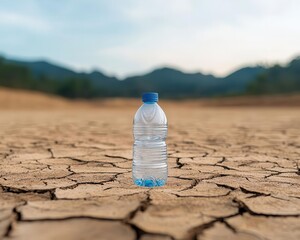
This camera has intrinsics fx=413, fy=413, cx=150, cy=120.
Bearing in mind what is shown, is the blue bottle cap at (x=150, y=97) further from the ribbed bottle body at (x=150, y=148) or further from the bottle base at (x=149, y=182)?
the bottle base at (x=149, y=182)

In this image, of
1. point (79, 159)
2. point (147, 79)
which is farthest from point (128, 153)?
point (147, 79)

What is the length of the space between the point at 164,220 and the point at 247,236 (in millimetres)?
296

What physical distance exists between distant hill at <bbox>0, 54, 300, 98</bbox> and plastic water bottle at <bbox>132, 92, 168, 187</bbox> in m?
32.9

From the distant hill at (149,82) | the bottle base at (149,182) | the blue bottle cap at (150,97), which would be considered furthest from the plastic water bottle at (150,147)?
the distant hill at (149,82)

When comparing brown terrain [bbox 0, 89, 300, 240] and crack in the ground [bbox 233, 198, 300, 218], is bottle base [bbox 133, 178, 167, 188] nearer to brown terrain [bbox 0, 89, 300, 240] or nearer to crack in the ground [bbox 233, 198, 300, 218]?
brown terrain [bbox 0, 89, 300, 240]

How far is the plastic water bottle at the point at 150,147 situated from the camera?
2.19m

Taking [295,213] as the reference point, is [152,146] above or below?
above

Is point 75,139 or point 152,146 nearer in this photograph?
point 152,146

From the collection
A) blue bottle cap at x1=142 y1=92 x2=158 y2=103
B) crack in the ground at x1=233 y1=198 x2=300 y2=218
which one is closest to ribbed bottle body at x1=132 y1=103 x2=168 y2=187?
blue bottle cap at x1=142 y1=92 x2=158 y2=103

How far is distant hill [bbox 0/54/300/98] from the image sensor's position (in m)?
36.0

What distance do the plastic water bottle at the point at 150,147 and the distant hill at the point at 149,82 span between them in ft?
108

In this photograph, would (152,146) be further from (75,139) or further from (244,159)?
(75,139)

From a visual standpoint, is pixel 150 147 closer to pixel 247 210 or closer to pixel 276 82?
pixel 247 210

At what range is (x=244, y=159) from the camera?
2.96 meters
